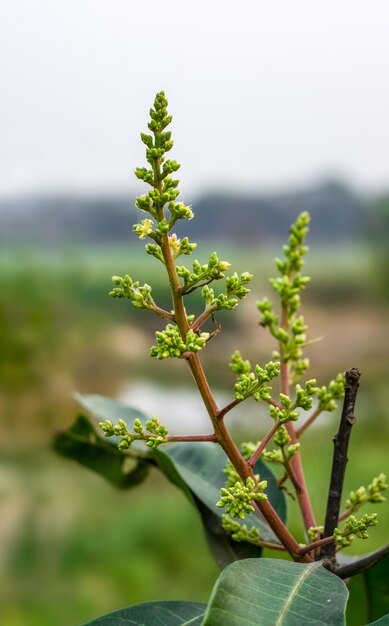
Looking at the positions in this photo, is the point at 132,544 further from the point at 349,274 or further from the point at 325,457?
the point at 349,274

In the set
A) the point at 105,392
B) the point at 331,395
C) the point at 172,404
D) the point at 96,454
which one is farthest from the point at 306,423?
the point at 172,404

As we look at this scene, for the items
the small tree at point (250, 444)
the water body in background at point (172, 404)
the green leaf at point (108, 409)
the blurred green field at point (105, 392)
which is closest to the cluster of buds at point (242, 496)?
the small tree at point (250, 444)

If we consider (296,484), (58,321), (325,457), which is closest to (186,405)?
(58,321)

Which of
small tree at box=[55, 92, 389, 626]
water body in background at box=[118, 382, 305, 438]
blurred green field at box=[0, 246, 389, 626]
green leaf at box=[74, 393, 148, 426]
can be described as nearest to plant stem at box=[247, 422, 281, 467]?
small tree at box=[55, 92, 389, 626]

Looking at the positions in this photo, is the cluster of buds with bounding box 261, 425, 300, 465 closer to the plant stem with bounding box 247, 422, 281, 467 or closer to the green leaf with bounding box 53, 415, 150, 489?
the plant stem with bounding box 247, 422, 281, 467

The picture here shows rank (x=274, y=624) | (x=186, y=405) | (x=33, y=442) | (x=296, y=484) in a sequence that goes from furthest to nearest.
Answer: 1. (x=186, y=405)
2. (x=33, y=442)
3. (x=296, y=484)
4. (x=274, y=624)

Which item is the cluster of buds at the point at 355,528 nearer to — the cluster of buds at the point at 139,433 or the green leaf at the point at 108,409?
the cluster of buds at the point at 139,433

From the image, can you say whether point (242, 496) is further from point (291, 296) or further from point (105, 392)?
point (105, 392)
